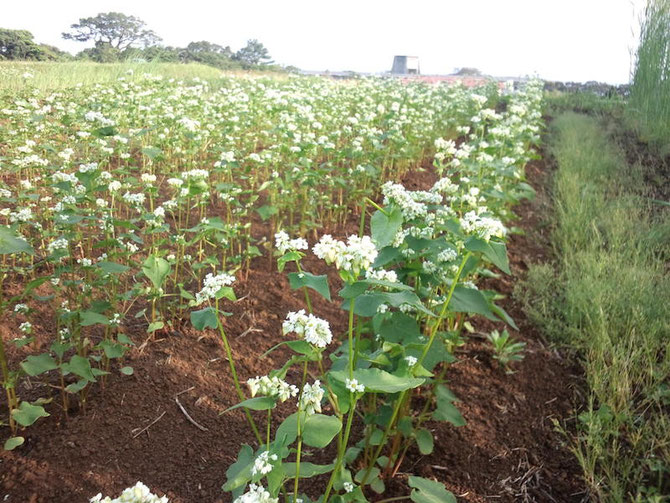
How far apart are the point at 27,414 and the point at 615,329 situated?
2.70 m

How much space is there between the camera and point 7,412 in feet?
6.95

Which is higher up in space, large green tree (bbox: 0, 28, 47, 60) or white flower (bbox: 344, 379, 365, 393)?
large green tree (bbox: 0, 28, 47, 60)

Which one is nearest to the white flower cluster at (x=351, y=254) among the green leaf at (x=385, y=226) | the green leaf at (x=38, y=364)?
the green leaf at (x=385, y=226)

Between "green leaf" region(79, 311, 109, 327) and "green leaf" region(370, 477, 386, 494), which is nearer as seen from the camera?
Answer: "green leaf" region(370, 477, 386, 494)

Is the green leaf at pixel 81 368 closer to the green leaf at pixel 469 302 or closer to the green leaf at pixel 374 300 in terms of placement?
the green leaf at pixel 374 300

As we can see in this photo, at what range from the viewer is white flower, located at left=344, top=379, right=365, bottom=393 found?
124 cm

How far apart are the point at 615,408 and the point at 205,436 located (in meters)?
1.71

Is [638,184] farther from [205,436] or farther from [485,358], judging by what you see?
[205,436]

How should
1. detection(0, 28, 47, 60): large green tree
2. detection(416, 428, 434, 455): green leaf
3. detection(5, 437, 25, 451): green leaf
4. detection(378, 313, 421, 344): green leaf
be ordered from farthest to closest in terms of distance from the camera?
detection(0, 28, 47, 60): large green tree < detection(416, 428, 434, 455): green leaf < detection(5, 437, 25, 451): green leaf < detection(378, 313, 421, 344): green leaf

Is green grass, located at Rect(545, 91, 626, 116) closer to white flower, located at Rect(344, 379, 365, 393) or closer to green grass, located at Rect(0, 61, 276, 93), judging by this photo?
green grass, located at Rect(0, 61, 276, 93)

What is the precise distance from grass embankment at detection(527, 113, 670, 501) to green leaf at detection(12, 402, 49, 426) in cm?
196

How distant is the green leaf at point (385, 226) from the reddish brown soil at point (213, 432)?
3.24 feet

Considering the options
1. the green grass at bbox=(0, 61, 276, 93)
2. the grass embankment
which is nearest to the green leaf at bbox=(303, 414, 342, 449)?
the grass embankment

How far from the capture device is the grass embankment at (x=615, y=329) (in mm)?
1970
